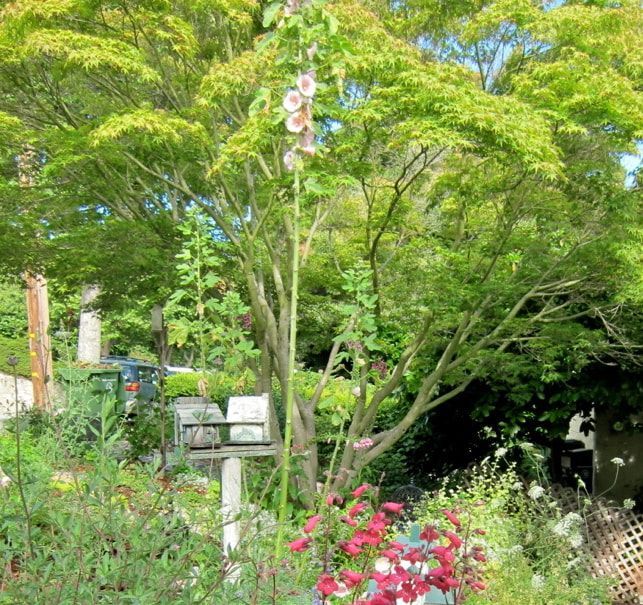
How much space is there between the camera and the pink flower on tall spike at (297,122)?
2.35 metres

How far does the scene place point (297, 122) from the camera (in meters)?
2.36

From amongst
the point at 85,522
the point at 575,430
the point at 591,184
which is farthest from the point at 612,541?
the point at 575,430

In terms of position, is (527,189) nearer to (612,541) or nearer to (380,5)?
(380,5)

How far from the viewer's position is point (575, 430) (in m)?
11.2

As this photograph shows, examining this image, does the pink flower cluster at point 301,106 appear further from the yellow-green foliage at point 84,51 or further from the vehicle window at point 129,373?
the vehicle window at point 129,373

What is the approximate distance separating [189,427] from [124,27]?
4.19 metres

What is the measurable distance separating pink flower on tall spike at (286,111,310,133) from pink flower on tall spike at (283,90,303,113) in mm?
19

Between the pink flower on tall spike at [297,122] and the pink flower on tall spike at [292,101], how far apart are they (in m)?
0.02

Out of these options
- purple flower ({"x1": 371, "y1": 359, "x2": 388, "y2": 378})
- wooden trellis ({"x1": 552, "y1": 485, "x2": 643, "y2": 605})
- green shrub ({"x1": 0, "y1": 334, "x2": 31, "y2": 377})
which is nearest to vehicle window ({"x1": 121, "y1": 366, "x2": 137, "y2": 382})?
green shrub ({"x1": 0, "y1": 334, "x2": 31, "y2": 377})

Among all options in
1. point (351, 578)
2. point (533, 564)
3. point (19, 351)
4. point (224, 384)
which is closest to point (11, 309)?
point (19, 351)

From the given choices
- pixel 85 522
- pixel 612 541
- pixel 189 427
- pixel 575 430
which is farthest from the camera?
pixel 575 430

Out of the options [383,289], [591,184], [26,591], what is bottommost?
[26,591]

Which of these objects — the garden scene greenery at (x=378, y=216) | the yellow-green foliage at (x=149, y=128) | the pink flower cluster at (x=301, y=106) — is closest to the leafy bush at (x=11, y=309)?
the garden scene greenery at (x=378, y=216)

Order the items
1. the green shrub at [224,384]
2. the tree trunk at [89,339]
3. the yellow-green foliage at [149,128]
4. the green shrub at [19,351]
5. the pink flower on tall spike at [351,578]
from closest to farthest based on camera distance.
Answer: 1. the pink flower on tall spike at [351,578]
2. the green shrub at [224,384]
3. the yellow-green foliage at [149,128]
4. the tree trunk at [89,339]
5. the green shrub at [19,351]
